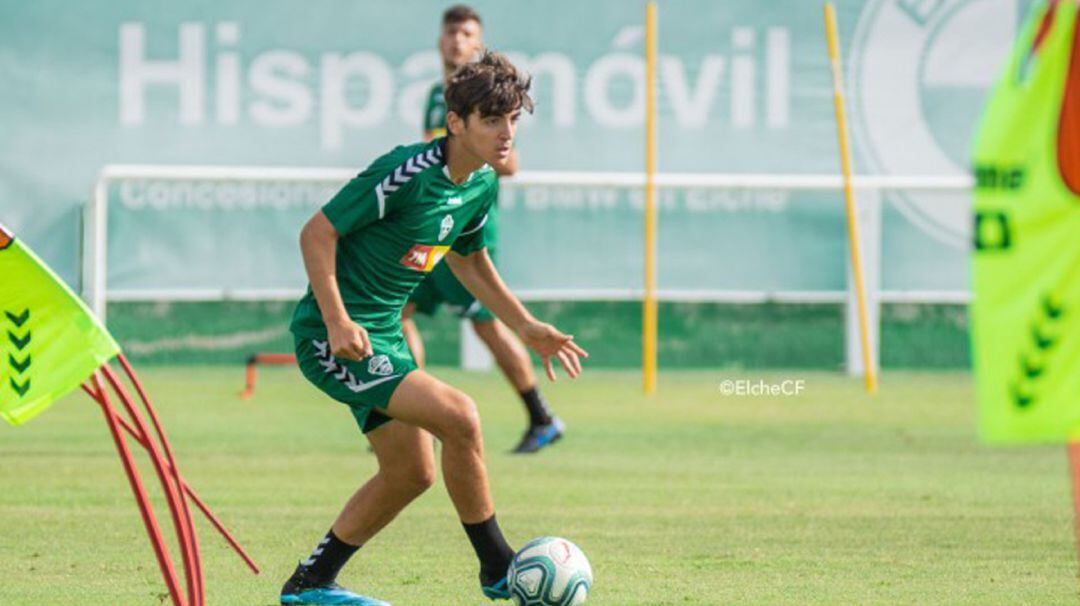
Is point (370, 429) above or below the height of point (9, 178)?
above

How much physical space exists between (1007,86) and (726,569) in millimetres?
3399

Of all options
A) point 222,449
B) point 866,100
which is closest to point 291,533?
point 222,449

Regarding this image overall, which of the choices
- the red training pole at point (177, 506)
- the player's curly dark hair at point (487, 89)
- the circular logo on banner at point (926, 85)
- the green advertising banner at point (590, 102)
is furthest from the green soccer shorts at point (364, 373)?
the circular logo on banner at point (926, 85)

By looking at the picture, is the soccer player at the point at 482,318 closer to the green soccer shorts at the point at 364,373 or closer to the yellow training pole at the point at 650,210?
the yellow training pole at the point at 650,210

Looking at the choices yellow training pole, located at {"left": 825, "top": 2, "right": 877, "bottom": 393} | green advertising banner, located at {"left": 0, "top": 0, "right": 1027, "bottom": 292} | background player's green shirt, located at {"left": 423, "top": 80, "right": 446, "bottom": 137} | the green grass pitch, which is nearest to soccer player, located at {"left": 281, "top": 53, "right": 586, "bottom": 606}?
the green grass pitch

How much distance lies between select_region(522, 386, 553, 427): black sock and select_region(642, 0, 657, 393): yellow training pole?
4014mm

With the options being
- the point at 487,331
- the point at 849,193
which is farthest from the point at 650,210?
the point at 487,331

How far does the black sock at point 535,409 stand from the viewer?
1177cm

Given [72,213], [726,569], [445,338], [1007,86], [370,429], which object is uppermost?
[1007,86]

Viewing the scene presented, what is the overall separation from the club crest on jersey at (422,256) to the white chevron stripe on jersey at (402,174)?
0.22 metres

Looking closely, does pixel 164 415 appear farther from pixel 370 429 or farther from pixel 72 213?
pixel 370 429

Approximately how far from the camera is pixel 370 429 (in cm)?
710

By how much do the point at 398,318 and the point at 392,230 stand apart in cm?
33

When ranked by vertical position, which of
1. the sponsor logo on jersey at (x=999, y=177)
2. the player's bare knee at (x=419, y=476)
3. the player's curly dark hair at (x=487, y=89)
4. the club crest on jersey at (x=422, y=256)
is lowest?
the player's bare knee at (x=419, y=476)
